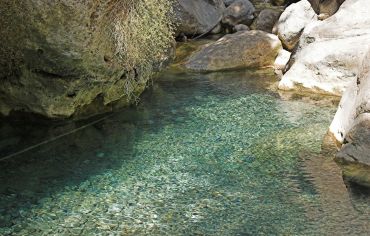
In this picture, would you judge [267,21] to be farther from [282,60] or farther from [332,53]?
[332,53]

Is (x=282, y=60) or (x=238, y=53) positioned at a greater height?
(x=238, y=53)

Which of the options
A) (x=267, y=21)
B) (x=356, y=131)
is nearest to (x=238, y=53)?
(x=267, y=21)

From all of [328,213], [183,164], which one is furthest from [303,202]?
[183,164]

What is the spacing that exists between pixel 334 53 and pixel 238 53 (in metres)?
2.96

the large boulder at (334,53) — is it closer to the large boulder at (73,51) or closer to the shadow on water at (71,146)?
the shadow on water at (71,146)

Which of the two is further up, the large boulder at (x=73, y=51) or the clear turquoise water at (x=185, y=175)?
the large boulder at (x=73, y=51)

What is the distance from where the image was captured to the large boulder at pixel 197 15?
14562 millimetres

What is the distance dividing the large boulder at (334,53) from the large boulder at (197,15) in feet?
14.6

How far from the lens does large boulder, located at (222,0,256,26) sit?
1638 centimetres

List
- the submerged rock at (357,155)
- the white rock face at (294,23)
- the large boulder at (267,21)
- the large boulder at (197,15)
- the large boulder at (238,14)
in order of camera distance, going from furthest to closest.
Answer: the large boulder at (238,14), the large boulder at (267,21), the large boulder at (197,15), the white rock face at (294,23), the submerged rock at (357,155)

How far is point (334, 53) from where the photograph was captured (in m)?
10.2

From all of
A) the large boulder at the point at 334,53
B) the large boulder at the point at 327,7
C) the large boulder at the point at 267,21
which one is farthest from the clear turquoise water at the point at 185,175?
the large boulder at the point at 267,21

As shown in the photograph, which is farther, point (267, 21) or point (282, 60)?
point (267, 21)

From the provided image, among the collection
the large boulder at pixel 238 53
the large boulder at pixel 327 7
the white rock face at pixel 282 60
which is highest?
the large boulder at pixel 327 7
